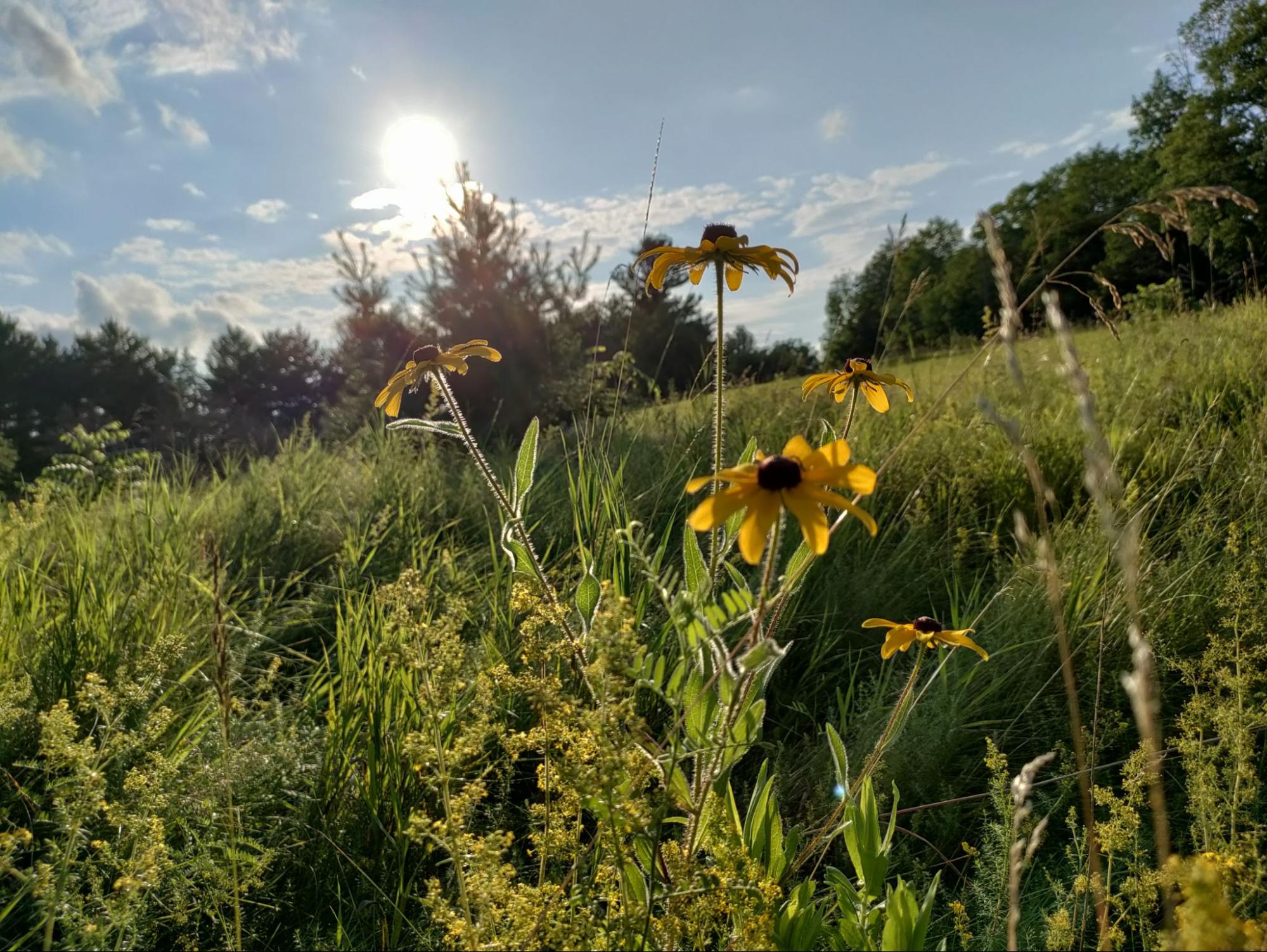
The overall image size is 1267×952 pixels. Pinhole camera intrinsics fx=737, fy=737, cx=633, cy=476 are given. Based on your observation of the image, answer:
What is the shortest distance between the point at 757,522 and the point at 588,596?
0.50 meters

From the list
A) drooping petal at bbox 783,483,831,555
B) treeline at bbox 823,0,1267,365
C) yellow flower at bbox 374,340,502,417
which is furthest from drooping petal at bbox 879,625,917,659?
treeline at bbox 823,0,1267,365

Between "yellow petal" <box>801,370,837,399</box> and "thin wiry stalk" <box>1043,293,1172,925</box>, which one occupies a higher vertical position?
"yellow petal" <box>801,370,837,399</box>

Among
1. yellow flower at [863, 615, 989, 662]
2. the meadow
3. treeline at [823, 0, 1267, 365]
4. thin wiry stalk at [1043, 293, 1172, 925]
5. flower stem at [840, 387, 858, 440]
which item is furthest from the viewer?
treeline at [823, 0, 1267, 365]

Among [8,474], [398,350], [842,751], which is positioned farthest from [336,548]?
[8,474]

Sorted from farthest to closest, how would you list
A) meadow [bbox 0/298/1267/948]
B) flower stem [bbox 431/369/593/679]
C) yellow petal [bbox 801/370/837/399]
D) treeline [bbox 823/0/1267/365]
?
treeline [bbox 823/0/1267/365]
yellow petal [bbox 801/370/837/399]
flower stem [bbox 431/369/593/679]
meadow [bbox 0/298/1267/948]

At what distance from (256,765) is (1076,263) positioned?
2862cm

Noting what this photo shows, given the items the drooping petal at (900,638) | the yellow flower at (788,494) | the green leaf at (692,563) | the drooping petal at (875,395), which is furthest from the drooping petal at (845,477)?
the drooping petal at (900,638)

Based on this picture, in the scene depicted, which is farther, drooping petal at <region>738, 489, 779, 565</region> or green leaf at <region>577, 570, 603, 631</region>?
green leaf at <region>577, 570, 603, 631</region>

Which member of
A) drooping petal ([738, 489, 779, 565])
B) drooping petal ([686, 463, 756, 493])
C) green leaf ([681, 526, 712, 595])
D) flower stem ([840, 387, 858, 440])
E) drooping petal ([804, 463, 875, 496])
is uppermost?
flower stem ([840, 387, 858, 440])

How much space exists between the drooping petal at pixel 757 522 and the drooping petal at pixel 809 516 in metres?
0.02

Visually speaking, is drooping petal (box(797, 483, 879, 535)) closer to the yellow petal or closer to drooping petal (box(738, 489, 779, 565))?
drooping petal (box(738, 489, 779, 565))

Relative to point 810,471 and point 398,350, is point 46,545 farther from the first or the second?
point 398,350

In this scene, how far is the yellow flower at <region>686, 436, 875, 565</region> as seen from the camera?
805 mm

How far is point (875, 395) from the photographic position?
1.48 metres
